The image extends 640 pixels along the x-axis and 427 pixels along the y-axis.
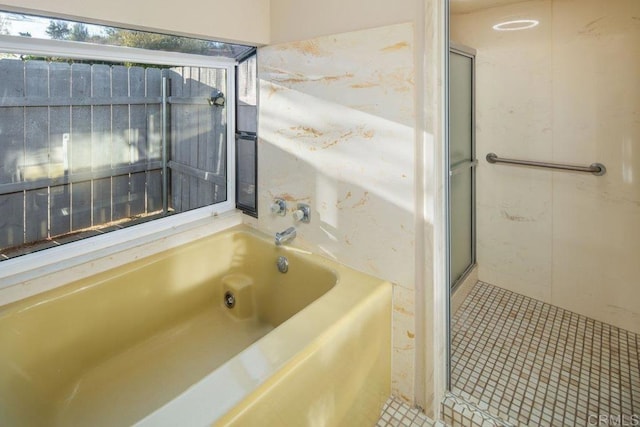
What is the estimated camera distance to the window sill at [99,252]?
1.45 metres

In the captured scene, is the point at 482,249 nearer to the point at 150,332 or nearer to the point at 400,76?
the point at 400,76

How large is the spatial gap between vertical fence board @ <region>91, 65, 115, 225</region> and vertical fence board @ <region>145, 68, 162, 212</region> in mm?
203

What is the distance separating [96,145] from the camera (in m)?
1.86

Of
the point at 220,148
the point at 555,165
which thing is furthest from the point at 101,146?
the point at 555,165

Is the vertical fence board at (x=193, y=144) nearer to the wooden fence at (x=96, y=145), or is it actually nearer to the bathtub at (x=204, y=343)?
the wooden fence at (x=96, y=145)

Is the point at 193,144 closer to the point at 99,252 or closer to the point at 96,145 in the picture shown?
the point at 96,145

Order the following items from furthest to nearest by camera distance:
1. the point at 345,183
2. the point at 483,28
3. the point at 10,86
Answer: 1. the point at 483,28
2. the point at 345,183
3. the point at 10,86

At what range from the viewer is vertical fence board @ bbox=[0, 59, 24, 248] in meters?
1.50

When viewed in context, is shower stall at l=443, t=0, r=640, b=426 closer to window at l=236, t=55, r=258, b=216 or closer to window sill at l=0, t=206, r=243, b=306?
window at l=236, t=55, r=258, b=216

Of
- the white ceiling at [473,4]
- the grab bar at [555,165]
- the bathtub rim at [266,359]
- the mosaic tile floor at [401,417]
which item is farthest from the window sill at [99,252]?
the white ceiling at [473,4]

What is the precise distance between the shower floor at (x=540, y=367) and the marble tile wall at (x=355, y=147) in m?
0.38

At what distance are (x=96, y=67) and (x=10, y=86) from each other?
0.34 meters

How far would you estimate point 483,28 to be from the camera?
2361 millimetres

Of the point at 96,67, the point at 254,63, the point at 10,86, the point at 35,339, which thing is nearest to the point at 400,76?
the point at 254,63
